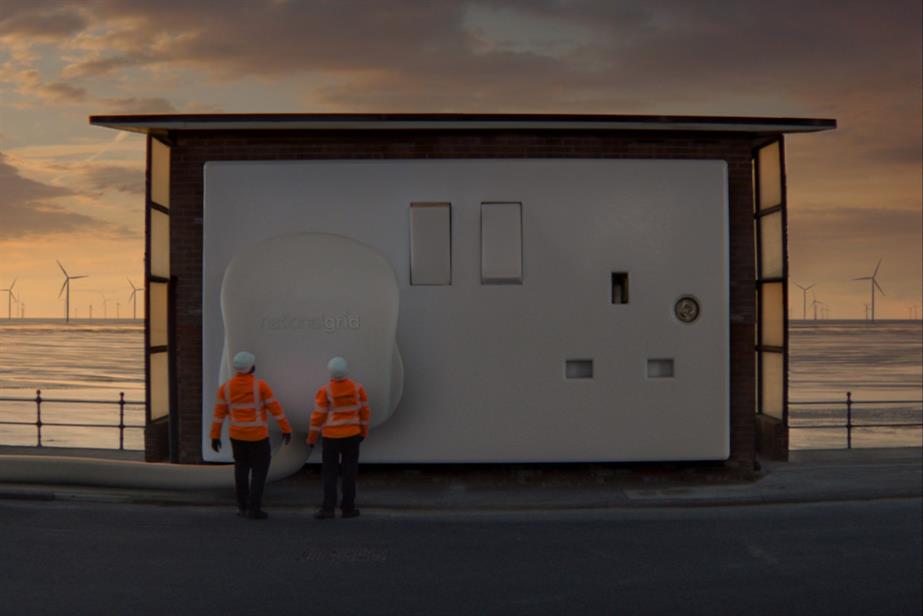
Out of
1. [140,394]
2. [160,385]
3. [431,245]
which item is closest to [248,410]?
[431,245]

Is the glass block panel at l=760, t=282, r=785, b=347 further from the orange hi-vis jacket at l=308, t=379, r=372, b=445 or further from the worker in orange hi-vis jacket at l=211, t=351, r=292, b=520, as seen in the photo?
the worker in orange hi-vis jacket at l=211, t=351, r=292, b=520

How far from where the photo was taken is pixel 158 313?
14.7 metres

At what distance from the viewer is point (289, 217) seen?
44.5 ft

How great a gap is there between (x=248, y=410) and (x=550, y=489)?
423 centimetres

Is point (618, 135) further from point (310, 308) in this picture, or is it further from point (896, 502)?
point (896, 502)

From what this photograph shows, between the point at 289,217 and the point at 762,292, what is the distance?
7798 mm

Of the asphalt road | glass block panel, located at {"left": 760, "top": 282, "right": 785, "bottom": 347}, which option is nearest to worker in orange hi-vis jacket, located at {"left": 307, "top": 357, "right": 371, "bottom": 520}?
the asphalt road

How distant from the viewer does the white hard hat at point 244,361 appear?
11.8 meters

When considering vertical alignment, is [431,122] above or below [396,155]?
above

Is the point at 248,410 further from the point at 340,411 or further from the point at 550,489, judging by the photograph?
the point at 550,489

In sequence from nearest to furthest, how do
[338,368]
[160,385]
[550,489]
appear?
1. [338,368]
2. [550,489]
3. [160,385]

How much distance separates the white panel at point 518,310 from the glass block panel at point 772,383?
233 centimetres

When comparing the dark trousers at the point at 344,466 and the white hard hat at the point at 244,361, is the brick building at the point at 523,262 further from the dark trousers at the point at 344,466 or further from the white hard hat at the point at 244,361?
the white hard hat at the point at 244,361

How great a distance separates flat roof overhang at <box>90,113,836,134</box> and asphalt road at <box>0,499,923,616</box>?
16.9 feet
